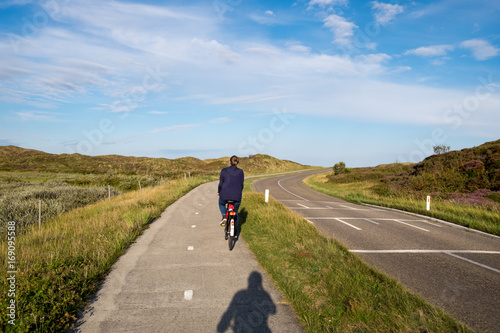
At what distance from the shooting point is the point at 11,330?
3.45 metres

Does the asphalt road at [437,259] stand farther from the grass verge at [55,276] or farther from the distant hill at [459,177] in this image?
the distant hill at [459,177]

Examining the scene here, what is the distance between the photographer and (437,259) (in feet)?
23.7

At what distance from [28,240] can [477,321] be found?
980 cm

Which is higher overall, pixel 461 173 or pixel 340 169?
pixel 340 169

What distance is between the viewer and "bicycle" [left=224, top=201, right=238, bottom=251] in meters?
7.58

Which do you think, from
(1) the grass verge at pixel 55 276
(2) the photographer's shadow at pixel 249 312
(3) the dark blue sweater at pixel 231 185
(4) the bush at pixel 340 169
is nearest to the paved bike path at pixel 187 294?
(2) the photographer's shadow at pixel 249 312

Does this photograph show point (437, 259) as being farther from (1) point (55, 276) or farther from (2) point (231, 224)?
(1) point (55, 276)

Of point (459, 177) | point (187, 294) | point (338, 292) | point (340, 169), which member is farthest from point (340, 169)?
point (187, 294)

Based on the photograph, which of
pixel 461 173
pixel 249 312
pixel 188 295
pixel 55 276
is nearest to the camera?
pixel 249 312

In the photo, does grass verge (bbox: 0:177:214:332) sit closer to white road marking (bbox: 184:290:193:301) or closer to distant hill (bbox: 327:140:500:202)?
white road marking (bbox: 184:290:193:301)

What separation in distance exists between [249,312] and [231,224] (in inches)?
140

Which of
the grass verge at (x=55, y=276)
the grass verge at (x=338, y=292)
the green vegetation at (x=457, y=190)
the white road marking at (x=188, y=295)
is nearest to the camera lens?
the grass verge at (x=55, y=276)

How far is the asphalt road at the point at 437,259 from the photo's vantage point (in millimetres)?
4723

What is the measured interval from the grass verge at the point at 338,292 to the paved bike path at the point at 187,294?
0.30 meters
